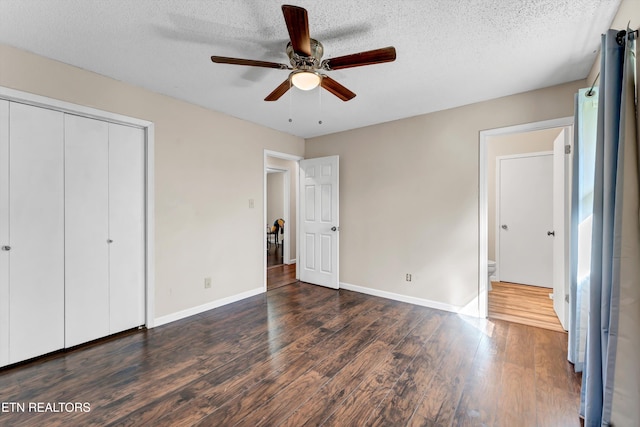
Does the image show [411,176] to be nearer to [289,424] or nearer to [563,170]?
[563,170]

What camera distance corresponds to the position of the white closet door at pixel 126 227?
2.74 m

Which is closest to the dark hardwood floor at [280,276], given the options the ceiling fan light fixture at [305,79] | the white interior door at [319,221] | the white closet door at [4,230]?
the white interior door at [319,221]

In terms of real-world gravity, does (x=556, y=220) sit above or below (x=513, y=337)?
above

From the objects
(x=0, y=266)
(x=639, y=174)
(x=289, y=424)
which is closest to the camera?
(x=639, y=174)

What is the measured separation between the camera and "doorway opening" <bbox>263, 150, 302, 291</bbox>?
15.3 feet

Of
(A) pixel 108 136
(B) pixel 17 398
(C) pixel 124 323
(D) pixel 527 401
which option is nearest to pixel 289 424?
(D) pixel 527 401

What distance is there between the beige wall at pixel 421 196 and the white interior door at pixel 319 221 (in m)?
0.14

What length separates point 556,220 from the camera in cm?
320

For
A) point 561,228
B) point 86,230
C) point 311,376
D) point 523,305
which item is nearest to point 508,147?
point 561,228

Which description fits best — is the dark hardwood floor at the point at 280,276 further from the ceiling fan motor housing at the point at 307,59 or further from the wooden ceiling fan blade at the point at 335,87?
the ceiling fan motor housing at the point at 307,59

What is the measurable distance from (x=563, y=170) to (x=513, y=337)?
1730mm

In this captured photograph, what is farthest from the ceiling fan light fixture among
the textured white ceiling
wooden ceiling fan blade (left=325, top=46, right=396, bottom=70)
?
the textured white ceiling

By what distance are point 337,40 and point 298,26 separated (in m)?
0.66

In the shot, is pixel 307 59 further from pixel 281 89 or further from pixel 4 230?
pixel 4 230
